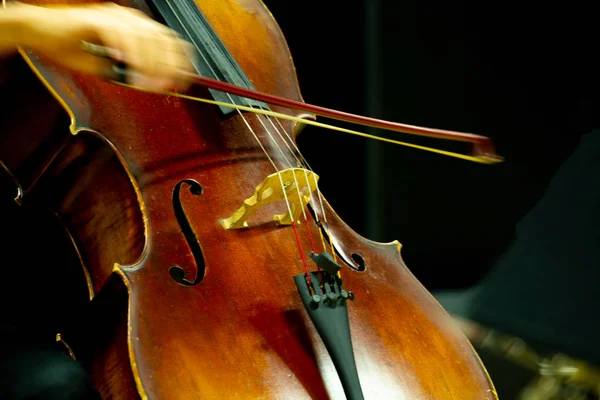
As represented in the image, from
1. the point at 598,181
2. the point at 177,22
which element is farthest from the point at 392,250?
the point at 598,181

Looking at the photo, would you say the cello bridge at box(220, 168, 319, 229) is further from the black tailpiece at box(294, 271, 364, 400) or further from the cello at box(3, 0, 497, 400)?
the black tailpiece at box(294, 271, 364, 400)

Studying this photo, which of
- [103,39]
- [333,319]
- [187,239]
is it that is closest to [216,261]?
[187,239]

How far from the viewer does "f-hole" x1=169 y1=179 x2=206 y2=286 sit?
0.70m

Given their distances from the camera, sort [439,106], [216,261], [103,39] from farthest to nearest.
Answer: [439,106]
[216,261]
[103,39]

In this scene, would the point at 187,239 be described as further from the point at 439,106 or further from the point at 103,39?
the point at 439,106

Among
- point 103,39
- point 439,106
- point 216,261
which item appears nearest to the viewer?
point 103,39

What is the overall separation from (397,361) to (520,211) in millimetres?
906

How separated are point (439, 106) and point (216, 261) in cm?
101

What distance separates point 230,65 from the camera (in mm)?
981

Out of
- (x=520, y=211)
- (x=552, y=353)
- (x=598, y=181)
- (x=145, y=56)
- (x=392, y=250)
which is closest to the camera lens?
(x=145, y=56)

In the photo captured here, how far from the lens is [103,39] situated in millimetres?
600

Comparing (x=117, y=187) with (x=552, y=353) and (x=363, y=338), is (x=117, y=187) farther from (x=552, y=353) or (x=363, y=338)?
(x=552, y=353)

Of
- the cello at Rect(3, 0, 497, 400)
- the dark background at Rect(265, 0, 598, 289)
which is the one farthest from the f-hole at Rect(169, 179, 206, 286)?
the dark background at Rect(265, 0, 598, 289)

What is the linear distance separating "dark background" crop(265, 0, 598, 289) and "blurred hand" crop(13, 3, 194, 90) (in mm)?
905
